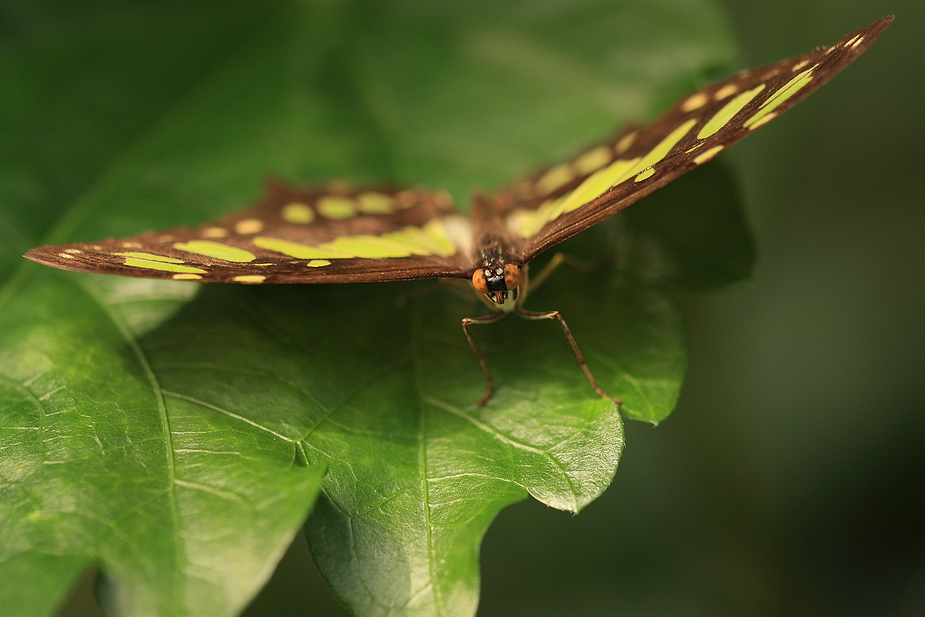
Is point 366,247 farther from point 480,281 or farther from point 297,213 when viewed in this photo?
point 480,281

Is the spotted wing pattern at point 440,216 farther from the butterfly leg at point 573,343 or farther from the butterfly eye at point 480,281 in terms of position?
the butterfly leg at point 573,343

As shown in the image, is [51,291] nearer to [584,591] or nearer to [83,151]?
[83,151]

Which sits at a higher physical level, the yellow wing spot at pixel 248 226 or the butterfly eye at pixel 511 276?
the yellow wing spot at pixel 248 226

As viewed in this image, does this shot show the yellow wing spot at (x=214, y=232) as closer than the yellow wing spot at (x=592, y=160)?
Yes

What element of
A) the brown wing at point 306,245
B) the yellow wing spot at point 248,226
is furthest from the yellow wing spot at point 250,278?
the yellow wing spot at point 248,226

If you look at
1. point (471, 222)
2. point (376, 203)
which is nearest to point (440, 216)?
point (471, 222)

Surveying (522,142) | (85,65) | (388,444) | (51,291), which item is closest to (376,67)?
(522,142)

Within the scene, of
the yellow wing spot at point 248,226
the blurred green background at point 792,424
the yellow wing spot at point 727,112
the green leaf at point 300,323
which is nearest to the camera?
the green leaf at point 300,323
